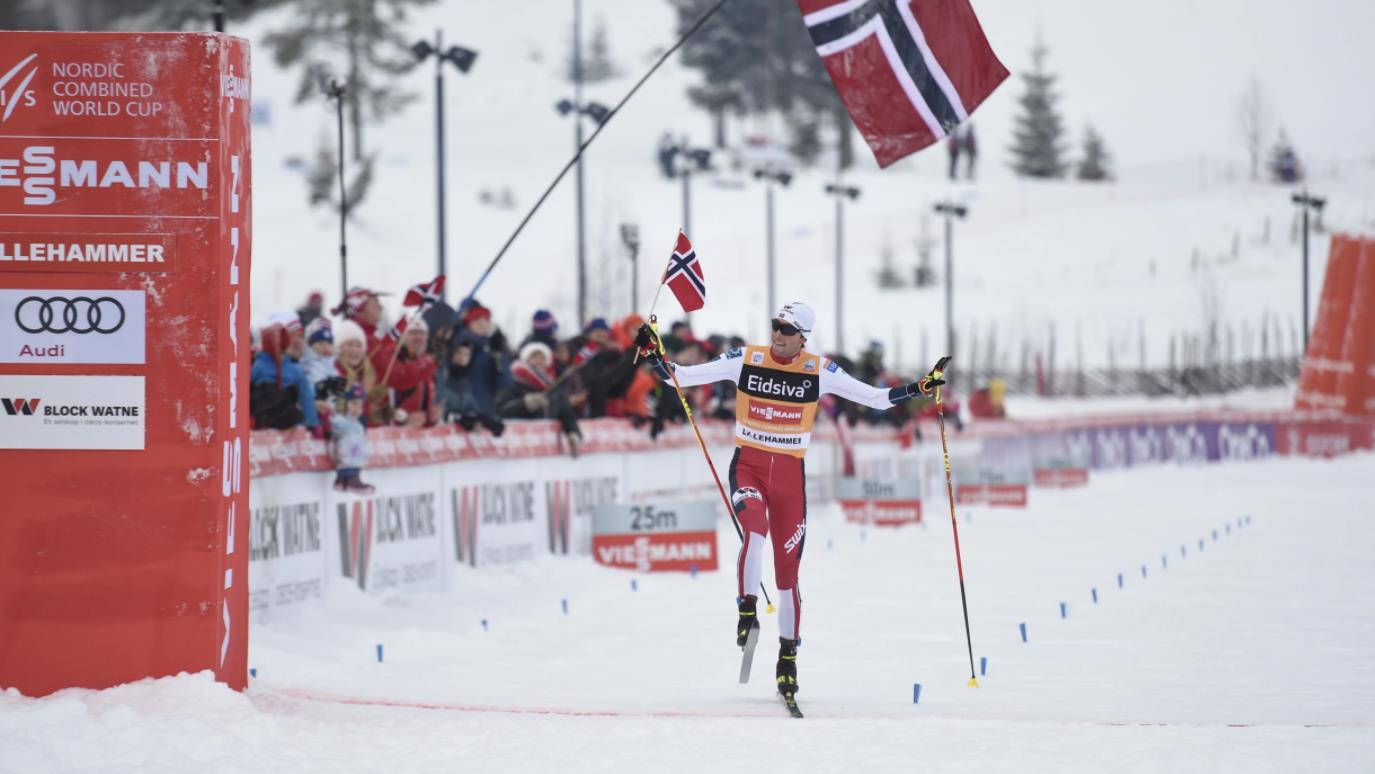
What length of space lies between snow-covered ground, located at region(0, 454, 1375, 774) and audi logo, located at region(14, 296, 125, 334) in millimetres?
1690

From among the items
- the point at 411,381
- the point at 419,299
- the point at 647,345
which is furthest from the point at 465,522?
the point at 647,345

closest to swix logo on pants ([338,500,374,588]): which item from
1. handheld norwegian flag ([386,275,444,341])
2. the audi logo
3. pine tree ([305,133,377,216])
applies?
handheld norwegian flag ([386,275,444,341])

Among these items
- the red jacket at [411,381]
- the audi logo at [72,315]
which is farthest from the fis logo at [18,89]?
the red jacket at [411,381]

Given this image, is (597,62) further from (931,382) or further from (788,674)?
(788,674)

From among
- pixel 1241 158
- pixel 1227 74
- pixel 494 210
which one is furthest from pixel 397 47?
pixel 1227 74

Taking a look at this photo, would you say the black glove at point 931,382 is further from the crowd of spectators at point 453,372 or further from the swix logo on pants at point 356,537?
the swix logo on pants at point 356,537

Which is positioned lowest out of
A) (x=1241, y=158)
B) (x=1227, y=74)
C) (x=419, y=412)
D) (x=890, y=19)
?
(x=419, y=412)

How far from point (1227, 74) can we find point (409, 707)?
198m

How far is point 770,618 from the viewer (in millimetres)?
14586

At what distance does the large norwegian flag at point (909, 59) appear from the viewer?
502 inches

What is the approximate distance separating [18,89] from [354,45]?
8468cm

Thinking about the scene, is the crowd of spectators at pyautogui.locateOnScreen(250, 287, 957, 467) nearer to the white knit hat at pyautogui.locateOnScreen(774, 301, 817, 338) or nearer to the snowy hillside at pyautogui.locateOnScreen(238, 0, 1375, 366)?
the white knit hat at pyautogui.locateOnScreen(774, 301, 817, 338)

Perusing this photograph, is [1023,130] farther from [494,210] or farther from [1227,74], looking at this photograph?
[1227,74]

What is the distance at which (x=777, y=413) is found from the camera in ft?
35.8
